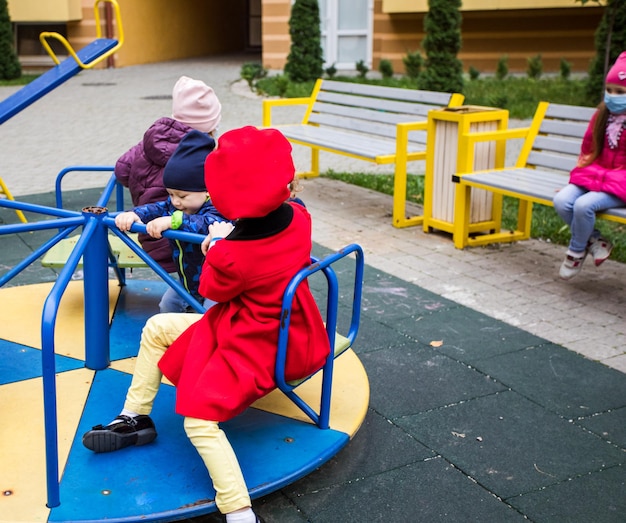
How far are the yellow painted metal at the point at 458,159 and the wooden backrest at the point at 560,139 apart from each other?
0.30 meters

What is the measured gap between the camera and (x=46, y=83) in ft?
18.6

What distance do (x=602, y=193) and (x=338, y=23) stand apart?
1541 centimetres

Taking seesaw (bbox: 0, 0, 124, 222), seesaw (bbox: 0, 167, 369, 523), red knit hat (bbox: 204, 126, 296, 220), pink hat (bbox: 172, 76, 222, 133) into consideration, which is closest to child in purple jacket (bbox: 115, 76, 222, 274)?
pink hat (bbox: 172, 76, 222, 133)

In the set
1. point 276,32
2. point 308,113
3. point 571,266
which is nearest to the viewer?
point 571,266

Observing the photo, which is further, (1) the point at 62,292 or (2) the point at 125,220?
(2) the point at 125,220

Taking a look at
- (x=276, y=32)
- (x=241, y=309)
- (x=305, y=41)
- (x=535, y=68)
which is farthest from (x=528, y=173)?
(x=276, y=32)

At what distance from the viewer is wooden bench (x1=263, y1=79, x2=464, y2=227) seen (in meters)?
6.68

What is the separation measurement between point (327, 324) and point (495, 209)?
11.5 feet

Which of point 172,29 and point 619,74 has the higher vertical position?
point 619,74

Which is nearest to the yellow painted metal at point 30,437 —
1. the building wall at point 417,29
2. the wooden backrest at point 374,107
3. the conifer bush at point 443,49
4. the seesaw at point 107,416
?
Result: the seesaw at point 107,416

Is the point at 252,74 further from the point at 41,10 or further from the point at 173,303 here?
the point at 173,303

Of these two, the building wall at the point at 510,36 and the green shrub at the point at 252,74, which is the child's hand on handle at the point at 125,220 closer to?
the green shrub at the point at 252,74

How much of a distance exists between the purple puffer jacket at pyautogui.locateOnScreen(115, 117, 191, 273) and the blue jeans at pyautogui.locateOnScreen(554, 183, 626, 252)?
246 centimetres

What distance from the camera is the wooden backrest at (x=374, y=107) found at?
7301 mm
